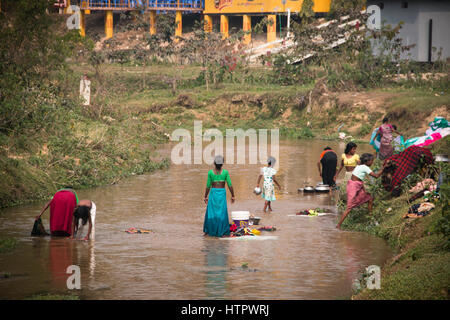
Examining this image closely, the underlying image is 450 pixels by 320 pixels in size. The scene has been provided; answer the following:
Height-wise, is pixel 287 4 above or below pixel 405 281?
above

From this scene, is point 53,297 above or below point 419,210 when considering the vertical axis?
below

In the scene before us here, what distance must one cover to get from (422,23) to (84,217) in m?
26.5

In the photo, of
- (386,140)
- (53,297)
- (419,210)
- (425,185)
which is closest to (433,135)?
(386,140)

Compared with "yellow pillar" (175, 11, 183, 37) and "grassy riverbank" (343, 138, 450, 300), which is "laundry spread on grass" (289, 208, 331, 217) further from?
"yellow pillar" (175, 11, 183, 37)

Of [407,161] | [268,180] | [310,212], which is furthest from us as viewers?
A: [268,180]

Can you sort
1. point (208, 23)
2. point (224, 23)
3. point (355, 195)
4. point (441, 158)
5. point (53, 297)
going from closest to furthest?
point (53, 297)
point (355, 195)
point (441, 158)
point (208, 23)
point (224, 23)

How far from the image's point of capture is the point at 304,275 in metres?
11.3

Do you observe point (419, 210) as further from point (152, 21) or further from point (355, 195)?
point (152, 21)

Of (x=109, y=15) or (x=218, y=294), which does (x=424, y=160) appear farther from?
(x=109, y=15)

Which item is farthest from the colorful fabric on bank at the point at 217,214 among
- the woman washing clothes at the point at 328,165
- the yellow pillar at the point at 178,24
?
the yellow pillar at the point at 178,24

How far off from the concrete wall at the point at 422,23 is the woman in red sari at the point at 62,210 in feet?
85.7

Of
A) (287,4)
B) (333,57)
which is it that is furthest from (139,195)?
(287,4)

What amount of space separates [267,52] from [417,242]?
30976 millimetres

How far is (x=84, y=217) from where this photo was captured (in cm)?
1327
